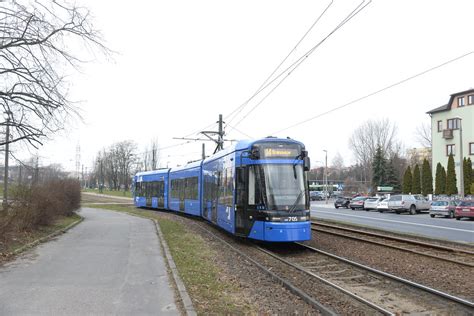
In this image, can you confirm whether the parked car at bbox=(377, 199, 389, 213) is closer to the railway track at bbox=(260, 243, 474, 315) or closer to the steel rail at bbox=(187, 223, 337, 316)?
the railway track at bbox=(260, 243, 474, 315)

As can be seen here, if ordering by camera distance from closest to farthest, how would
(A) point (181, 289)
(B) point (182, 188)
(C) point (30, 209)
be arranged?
(A) point (181, 289) < (C) point (30, 209) < (B) point (182, 188)

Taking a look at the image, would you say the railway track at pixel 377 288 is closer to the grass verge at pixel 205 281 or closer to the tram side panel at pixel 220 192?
the grass verge at pixel 205 281

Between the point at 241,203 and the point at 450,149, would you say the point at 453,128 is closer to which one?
the point at 450,149

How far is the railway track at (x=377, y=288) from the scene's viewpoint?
6.87 metres

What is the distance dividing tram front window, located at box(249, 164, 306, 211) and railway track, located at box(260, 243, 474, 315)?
4.76 feet

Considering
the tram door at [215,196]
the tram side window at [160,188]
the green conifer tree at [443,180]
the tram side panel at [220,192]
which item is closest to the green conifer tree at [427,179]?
the green conifer tree at [443,180]

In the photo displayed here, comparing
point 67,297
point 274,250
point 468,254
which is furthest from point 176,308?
point 468,254

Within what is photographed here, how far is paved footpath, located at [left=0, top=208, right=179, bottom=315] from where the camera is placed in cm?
630

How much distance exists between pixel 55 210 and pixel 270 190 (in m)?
10.8

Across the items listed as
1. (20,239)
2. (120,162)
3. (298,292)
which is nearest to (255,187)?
(298,292)

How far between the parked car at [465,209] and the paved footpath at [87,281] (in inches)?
951

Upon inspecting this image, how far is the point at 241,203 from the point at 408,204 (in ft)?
91.0

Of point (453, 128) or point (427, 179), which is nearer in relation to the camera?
point (453, 128)

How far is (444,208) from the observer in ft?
104
